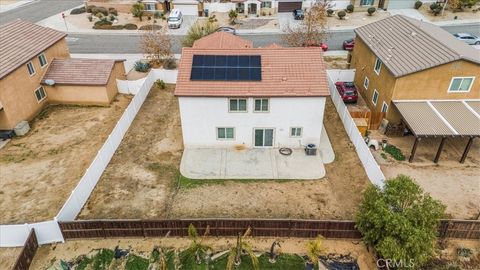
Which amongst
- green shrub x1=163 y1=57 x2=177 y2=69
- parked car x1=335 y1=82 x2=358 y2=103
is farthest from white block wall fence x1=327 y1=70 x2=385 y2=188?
green shrub x1=163 y1=57 x2=177 y2=69

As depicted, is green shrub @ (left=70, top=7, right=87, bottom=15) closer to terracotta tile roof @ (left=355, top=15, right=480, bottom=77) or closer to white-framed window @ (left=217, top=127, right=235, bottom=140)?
white-framed window @ (left=217, top=127, right=235, bottom=140)

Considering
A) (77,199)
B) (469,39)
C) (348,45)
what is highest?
(469,39)

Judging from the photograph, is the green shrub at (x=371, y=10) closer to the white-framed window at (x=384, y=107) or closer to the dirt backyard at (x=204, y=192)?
the white-framed window at (x=384, y=107)

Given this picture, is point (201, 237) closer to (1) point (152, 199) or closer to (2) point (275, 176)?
(1) point (152, 199)

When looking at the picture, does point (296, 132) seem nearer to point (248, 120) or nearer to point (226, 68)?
point (248, 120)

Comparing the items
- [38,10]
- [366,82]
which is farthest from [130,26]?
[366,82]

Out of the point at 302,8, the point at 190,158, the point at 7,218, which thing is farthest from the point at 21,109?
the point at 302,8
